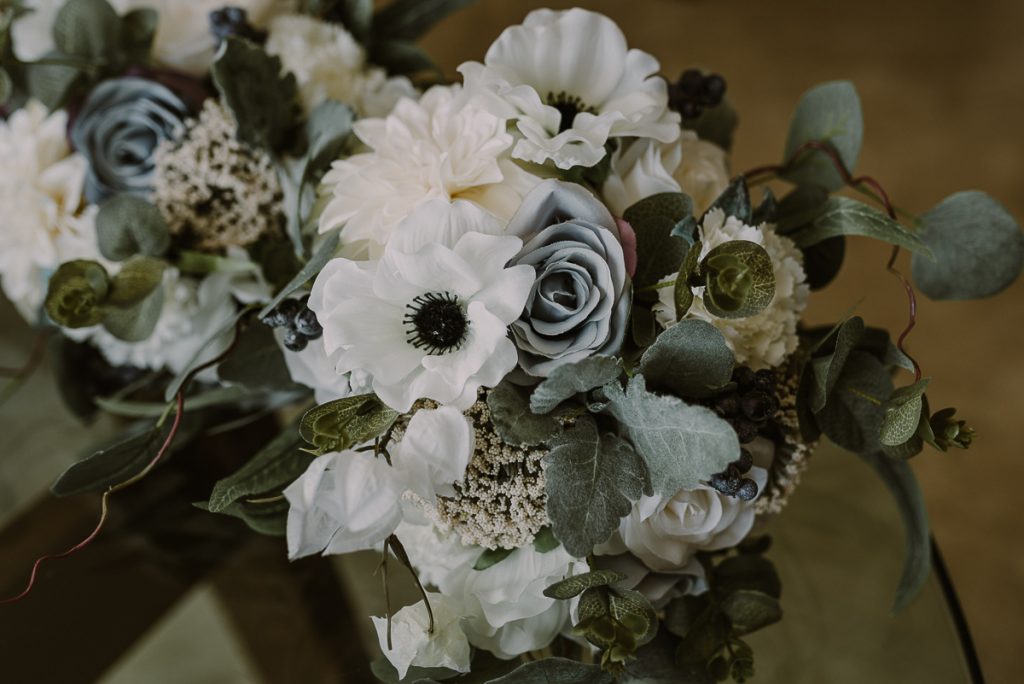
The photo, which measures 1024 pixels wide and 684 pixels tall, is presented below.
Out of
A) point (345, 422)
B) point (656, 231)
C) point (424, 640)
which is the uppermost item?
point (656, 231)

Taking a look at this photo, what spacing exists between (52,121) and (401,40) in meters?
0.25

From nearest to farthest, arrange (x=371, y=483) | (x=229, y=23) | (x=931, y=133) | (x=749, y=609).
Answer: (x=371, y=483) < (x=749, y=609) < (x=229, y=23) < (x=931, y=133)

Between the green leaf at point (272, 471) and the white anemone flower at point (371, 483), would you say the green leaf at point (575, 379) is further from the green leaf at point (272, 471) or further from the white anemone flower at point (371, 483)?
the green leaf at point (272, 471)

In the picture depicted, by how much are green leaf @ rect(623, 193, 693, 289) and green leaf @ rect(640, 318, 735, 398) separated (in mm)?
60

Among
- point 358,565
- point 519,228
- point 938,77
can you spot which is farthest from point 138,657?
point 938,77

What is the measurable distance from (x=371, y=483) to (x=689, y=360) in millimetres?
155

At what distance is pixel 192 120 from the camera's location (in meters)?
0.60

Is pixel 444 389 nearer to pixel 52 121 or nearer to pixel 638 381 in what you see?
pixel 638 381

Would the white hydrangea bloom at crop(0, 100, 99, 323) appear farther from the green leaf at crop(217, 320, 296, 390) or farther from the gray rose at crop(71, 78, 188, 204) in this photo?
the green leaf at crop(217, 320, 296, 390)

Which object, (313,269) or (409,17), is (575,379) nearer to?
(313,269)

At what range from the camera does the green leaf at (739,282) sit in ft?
1.33

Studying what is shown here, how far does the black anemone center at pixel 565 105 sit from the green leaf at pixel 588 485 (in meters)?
0.17

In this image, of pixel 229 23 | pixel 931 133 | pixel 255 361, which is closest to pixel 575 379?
pixel 255 361

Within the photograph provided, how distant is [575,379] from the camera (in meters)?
0.41
